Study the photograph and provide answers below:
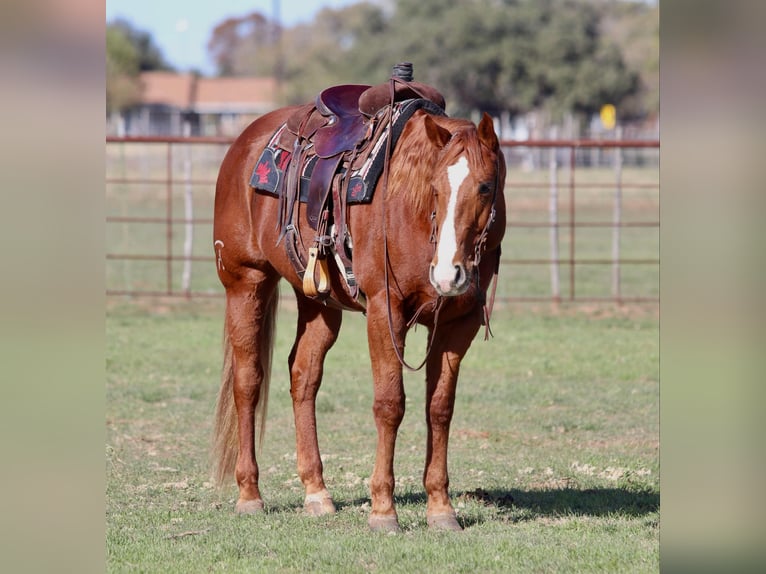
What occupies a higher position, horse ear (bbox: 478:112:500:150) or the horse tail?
horse ear (bbox: 478:112:500:150)

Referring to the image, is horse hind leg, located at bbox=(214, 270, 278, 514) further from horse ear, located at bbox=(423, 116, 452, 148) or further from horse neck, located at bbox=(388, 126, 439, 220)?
horse ear, located at bbox=(423, 116, 452, 148)

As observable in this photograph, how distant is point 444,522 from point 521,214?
67.8 ft

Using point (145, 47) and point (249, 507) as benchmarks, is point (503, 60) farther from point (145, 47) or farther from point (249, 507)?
point (249, 507)

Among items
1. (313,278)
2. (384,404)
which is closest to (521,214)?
(313,278)

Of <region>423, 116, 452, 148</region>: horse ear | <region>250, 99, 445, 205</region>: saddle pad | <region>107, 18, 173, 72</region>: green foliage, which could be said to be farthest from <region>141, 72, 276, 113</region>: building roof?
<region>423, 116, 452, 148</region>: horse ear

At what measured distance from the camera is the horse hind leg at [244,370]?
18.8 ft

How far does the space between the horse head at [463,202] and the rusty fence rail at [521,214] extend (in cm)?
251

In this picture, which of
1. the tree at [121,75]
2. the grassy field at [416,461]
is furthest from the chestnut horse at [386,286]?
the tree at [121,75]

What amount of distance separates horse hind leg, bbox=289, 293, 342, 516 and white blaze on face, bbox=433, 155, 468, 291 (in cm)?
165

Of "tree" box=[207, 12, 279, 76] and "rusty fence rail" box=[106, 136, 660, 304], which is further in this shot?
"tree" box=[207, 12, 279, 76]

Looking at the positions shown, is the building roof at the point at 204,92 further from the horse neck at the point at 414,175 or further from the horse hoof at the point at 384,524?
the horse hoof at the point at 384,524

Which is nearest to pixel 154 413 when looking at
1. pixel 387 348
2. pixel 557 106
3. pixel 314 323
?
pixel 314 323

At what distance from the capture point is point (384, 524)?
487 cm

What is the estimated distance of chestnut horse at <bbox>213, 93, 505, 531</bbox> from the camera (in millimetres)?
4371
